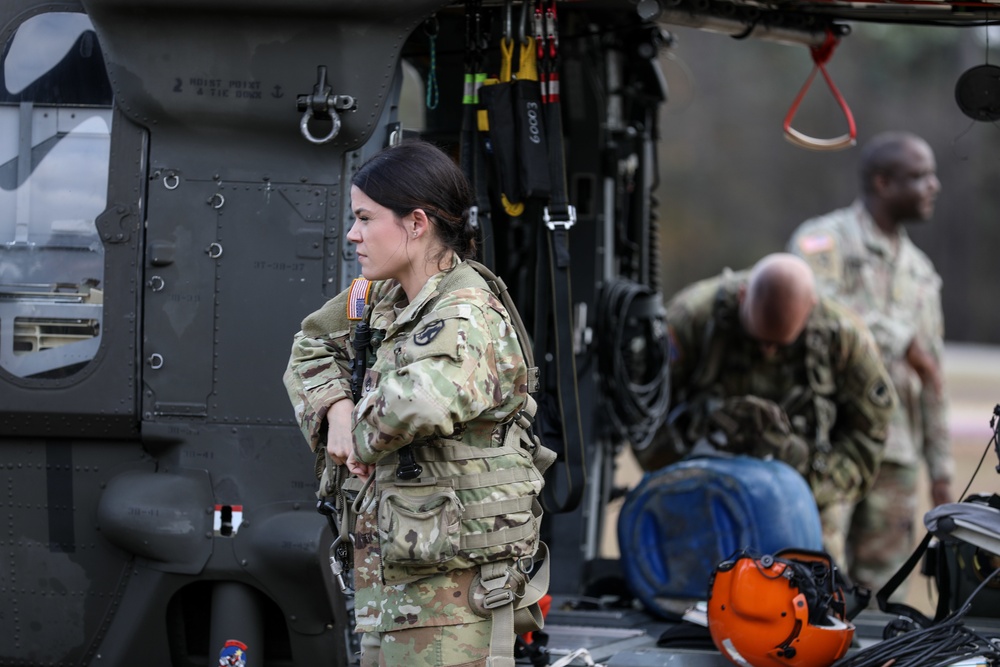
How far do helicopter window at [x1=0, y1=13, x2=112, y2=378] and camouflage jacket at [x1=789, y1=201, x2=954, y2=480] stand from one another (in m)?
4.30

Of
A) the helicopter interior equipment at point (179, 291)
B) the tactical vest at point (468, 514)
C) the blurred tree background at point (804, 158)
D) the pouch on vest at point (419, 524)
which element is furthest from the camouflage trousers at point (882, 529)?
the blurred tree background at point (804, 158)

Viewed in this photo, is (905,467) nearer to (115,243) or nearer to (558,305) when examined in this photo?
(558,305)

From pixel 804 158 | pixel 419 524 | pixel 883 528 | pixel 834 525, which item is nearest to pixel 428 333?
pixel 419 524

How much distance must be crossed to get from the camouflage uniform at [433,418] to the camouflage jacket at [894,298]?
4.40m

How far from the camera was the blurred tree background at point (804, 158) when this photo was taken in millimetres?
27891

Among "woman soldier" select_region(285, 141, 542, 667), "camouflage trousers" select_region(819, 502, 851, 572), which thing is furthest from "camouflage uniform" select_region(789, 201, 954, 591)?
"woman soldier" select_region(285, 141, 542, 667)

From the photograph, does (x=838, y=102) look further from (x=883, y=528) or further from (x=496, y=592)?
(x=496, y=592)

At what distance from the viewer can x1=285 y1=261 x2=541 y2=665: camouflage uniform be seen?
2.74 metres

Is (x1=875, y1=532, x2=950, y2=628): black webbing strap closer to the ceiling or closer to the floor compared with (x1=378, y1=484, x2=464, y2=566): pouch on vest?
closer to the floor

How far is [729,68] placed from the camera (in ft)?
97.1

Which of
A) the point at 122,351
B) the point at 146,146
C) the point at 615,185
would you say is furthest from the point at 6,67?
the point at 615,185

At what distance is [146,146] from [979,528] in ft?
8.79

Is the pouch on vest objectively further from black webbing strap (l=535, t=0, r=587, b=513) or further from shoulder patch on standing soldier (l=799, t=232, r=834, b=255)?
shoulder patch on standing soldier (l=799, t=232, r=834, b=255)

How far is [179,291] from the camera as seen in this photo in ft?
13.1
